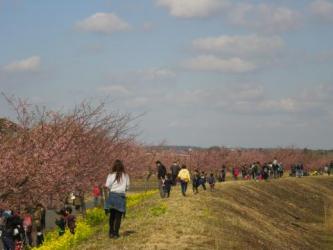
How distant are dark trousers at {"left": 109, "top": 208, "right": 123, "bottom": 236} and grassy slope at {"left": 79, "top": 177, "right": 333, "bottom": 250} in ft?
1.06

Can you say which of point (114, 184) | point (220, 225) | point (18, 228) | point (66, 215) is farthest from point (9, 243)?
point (220, 225)

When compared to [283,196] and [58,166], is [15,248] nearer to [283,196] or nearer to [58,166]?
[58,166]

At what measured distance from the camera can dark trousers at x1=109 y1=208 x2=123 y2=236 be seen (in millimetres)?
16297

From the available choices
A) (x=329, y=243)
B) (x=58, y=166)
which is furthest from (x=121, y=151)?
(x=58, y=166)

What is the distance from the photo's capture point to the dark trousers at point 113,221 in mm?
16297

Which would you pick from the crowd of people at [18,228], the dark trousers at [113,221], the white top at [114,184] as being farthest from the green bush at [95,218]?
the white top at [114,184]

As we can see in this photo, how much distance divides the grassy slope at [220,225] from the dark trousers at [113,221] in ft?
1.06

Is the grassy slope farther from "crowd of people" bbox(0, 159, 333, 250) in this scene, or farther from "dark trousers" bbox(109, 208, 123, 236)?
"crowd of people" bbox(0, 159, 333, 250)

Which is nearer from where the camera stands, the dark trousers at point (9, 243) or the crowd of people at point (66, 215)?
the crowd of people at point (66, 215)

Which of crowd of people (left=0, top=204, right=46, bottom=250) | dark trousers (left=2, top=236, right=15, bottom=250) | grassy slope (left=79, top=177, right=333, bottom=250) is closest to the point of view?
grassy slope (left=79, top=177, right=333, bottom=250)

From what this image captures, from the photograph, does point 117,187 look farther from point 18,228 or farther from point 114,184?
point 18,228

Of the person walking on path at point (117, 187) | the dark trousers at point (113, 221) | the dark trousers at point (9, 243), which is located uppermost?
the person walking on path at point (117, 187)

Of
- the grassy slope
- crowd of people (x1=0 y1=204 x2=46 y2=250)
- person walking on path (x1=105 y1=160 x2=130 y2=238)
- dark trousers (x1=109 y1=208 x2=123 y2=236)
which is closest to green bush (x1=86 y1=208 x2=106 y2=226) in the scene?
the grassy slope

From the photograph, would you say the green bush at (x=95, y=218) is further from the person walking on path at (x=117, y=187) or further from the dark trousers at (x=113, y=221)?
the person walking on path at (x=117, y=187)
